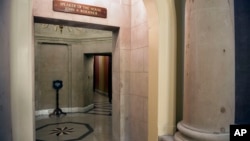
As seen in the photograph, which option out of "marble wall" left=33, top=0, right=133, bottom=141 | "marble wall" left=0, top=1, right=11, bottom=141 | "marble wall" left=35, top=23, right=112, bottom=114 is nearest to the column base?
"marble wall" left=0, top=1, right=11, bottom=141

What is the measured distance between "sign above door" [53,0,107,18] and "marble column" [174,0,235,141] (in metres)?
1.79

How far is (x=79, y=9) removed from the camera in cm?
277

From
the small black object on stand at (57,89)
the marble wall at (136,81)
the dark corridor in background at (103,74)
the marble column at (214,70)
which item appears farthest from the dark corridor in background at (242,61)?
the dark corridor in background at (103,74)

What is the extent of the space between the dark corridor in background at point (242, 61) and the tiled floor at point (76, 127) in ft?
10.7

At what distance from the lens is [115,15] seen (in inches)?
121

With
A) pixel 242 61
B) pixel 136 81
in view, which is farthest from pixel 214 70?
pixel 136 81

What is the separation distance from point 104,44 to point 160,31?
15.4 ft

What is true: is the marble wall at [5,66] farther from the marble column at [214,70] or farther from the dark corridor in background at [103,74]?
the dark corridor in background at [103,74]

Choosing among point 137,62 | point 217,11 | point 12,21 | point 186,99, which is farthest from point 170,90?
point 12,21

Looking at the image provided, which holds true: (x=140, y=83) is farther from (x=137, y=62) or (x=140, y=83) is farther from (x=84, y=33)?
(x=84, y=33)

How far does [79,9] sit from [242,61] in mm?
2267

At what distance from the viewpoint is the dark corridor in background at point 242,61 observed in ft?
5.13

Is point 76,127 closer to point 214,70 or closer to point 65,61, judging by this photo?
point 65,61

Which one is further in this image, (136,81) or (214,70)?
(136,81)
